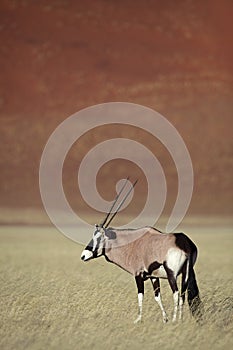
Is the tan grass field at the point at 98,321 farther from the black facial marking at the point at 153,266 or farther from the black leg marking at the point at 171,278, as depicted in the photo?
the black facial marking at the point at 153,266

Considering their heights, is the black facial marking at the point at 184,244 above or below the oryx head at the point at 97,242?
above

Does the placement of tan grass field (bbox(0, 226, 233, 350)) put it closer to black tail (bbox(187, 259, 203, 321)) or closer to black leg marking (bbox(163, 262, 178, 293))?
black tail (bbox(187, 259, 203, 321))

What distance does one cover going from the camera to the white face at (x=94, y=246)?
1066 centimetres

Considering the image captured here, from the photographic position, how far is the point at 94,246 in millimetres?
10703

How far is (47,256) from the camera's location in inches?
1170

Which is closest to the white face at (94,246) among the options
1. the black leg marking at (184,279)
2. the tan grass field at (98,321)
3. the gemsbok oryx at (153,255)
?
the gemsbok oryx at (153,255)

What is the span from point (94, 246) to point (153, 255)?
0.93m

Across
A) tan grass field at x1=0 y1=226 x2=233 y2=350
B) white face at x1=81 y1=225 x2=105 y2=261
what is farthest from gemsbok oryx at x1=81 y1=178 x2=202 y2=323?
tan grass field at x1=0 y1=226 x2=233 y2=350

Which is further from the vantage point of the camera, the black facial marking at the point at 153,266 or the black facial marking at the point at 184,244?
the black facial marking at the point at 153,266

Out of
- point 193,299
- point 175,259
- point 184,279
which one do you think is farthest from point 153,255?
point 193,299

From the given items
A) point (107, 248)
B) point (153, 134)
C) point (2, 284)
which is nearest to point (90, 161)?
point (153, 134)

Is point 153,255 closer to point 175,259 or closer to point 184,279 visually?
point 175,259

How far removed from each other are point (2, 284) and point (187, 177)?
109 ft

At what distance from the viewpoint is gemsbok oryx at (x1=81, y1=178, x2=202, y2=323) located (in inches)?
391
